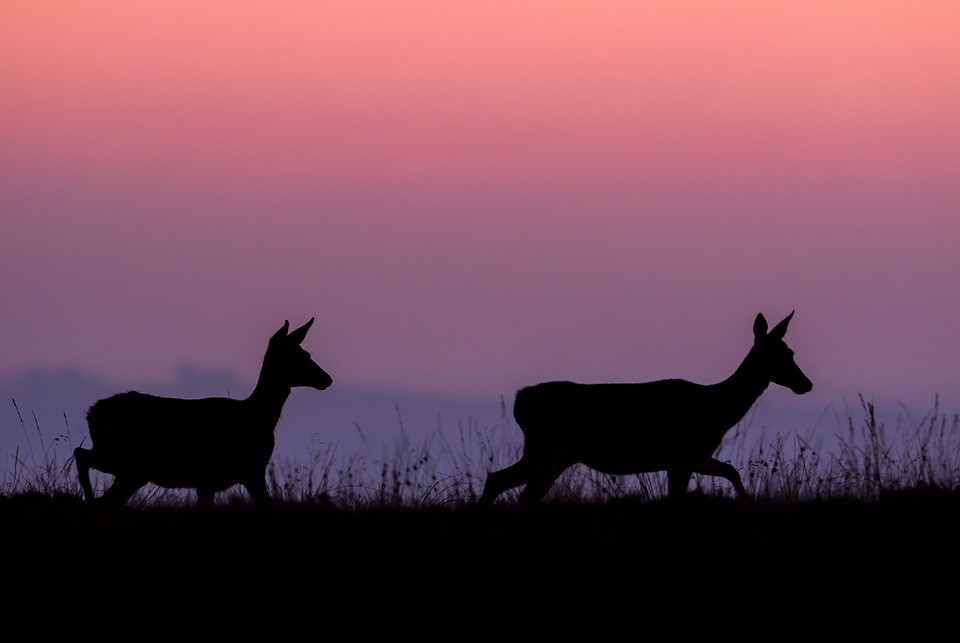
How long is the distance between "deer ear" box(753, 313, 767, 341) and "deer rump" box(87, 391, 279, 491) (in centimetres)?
498

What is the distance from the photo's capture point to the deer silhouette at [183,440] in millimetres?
14633

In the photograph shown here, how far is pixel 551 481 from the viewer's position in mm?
14531

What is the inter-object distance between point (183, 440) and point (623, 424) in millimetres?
4219

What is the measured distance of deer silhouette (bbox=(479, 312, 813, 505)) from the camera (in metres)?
14.7

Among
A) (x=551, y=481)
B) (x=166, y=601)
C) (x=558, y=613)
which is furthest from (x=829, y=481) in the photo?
(x=166, y=601)

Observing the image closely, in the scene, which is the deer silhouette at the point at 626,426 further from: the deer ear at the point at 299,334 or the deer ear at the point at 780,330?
the deer ear at the point at 299,334

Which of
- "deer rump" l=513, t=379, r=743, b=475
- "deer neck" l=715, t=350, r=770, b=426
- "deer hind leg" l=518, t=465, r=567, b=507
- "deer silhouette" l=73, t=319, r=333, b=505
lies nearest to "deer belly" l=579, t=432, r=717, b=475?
"deer rump" l=513, t=379, r=743, b=475

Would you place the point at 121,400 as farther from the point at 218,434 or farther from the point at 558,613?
the point at 558,613

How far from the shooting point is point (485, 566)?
9336 millimetres

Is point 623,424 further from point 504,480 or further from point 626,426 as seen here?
point 504,480

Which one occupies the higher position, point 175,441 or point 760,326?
point 760,326

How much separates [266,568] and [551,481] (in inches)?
222

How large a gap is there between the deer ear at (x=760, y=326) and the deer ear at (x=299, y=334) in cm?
451

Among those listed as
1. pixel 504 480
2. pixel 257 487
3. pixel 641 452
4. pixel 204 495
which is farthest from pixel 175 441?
pixel 641 452
